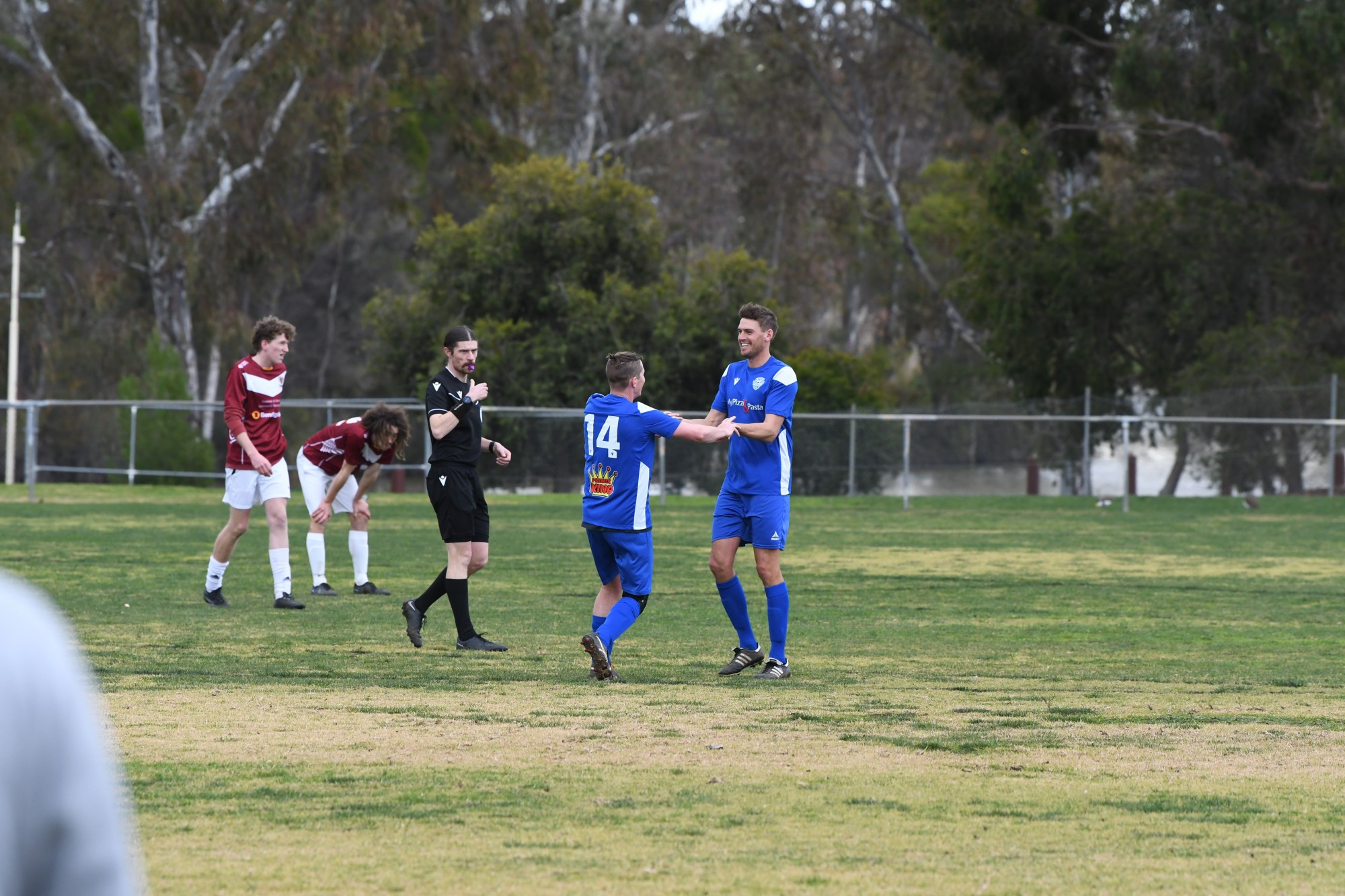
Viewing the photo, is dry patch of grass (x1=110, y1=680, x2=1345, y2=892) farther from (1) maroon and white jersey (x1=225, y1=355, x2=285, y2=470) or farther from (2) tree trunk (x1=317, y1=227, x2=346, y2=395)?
(2) tree trunk (x1=317, y1=227, x2=346, y2=395)

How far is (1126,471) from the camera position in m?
28.6

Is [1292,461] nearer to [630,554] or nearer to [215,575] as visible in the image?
[215,575]

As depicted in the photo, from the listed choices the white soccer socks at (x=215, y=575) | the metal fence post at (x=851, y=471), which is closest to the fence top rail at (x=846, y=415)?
the metal fence post at (x=851, y=471)

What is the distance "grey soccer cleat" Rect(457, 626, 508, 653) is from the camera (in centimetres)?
976

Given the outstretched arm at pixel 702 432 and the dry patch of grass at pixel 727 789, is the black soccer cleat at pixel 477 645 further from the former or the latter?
the outstretched arm at pixel 702 432

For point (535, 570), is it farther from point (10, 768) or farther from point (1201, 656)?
point (10, 768)

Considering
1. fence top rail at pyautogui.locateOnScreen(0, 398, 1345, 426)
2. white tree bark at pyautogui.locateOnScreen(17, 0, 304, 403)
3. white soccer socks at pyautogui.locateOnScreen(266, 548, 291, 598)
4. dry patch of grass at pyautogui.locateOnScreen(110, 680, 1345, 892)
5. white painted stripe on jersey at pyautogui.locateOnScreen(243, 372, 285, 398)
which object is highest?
white tree bark at pyautogui.locateOnScreen(17, 0, 304, 403)

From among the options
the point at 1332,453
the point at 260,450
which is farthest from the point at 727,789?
the point at 1332,453

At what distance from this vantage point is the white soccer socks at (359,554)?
1310 centimetres

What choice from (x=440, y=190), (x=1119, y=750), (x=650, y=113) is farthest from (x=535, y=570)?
(x=650, y=113)

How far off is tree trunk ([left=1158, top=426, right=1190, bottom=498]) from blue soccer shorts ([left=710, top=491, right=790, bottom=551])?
23.8 meters

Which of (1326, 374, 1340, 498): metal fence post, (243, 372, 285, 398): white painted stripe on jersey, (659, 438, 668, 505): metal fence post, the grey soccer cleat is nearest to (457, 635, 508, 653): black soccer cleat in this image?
the grey soccer cleat

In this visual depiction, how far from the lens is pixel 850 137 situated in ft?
188

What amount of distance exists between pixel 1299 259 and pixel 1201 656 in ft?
95.6
